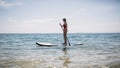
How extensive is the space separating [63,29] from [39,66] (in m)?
8.20

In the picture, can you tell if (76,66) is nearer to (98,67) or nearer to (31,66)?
(98,67)

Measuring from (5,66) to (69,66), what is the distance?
266 cm

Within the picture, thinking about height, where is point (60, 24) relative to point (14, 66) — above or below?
above

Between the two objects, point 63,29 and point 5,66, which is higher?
point 63,29

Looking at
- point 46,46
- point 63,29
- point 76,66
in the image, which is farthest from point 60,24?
point 76,66

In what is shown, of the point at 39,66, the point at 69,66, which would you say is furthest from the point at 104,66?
the point at 39,66

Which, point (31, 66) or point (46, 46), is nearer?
point (31, 66)

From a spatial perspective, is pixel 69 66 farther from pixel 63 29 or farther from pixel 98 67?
pixel 63 29

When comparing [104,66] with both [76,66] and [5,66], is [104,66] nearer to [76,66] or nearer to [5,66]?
[76,66]

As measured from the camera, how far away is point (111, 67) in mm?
6832

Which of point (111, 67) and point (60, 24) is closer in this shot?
point (111, 67)

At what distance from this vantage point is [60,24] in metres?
14.5

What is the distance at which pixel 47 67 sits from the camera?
22.6 ft

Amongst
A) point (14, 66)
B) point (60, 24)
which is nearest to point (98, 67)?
point (14, 66)
